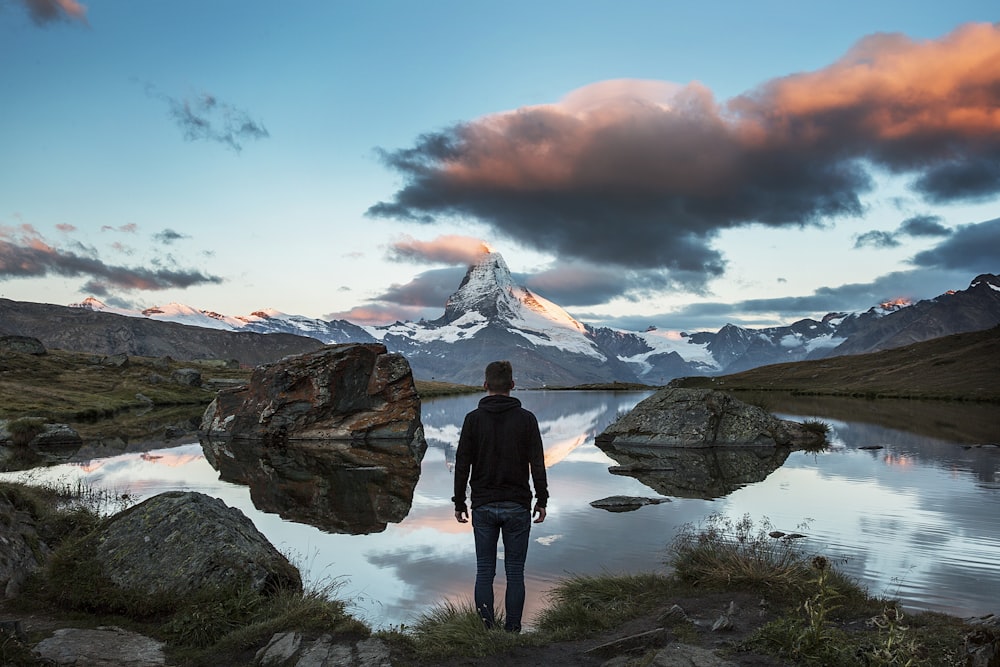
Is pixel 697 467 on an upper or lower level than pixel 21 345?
lower

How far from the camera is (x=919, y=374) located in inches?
5463

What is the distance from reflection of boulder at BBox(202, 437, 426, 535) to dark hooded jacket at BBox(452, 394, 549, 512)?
9057 mm

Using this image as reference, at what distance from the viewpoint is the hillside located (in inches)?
4222

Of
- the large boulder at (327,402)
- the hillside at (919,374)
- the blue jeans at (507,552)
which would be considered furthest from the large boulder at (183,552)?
the hillside at (919,374)

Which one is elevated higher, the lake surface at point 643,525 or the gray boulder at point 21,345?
the gray boulder at point 21,345

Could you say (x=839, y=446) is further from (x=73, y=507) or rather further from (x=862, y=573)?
(x=73, y=507)

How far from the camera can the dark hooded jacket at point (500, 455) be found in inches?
405

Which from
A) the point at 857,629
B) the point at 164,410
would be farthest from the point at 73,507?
the point at 164,410

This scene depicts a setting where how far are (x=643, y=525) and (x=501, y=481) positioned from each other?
32.5 ft

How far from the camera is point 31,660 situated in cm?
792

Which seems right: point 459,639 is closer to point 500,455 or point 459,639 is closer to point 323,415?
point 500,455

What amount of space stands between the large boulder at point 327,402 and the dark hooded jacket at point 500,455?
3577 centimetres

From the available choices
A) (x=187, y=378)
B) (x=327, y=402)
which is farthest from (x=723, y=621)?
(x=187, y=378)

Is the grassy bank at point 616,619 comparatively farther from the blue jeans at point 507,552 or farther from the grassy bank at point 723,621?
the blue jeans at point 507,552
